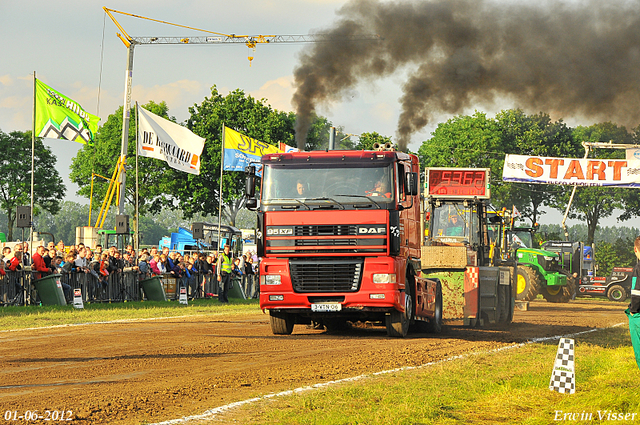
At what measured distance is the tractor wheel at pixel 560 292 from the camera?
35.3 metres

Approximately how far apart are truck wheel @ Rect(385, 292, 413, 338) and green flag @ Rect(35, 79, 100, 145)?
13951 mm

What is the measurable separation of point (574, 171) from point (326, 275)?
28669 mm

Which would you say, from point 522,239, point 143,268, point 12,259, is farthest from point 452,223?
point 522,239

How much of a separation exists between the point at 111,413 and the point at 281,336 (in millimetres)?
8403

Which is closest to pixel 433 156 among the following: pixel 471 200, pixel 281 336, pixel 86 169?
pixel 86 169

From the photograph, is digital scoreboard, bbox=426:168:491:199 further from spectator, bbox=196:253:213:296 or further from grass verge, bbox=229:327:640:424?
spectator, bbox=196:253:213:296

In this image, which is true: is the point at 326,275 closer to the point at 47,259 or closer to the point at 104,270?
the point at 47,259

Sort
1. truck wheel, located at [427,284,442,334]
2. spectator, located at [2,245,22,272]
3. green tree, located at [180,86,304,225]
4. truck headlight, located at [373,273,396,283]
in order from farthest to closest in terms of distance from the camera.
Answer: green tree, located at [180,86,304,225] < spectator, located at [2,245,22,272] < truck wheel, located at [427,284,442,334] < truck headlight, located at [373,273,396,283]

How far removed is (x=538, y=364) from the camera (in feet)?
38.1

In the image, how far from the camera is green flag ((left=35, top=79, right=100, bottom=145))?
79.0 ft

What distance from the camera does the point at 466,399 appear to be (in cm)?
853

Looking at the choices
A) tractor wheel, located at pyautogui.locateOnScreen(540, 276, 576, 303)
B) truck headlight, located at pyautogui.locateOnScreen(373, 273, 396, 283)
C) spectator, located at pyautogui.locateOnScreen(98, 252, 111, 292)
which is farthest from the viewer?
tractor wheel, located at pyautogui.locateOnScreen(540, 276, 576, 303)

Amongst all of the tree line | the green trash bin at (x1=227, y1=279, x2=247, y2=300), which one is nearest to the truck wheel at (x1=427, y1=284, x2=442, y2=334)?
the green trash bin at (x1=227, y1=279, x2=247, y2=300)

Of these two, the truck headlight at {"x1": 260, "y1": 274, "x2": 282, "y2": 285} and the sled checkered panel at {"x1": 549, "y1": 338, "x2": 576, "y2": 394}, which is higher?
the truck headlight at {"x1": 260, "y1": 274, "x2": 282, "y2": 285}
